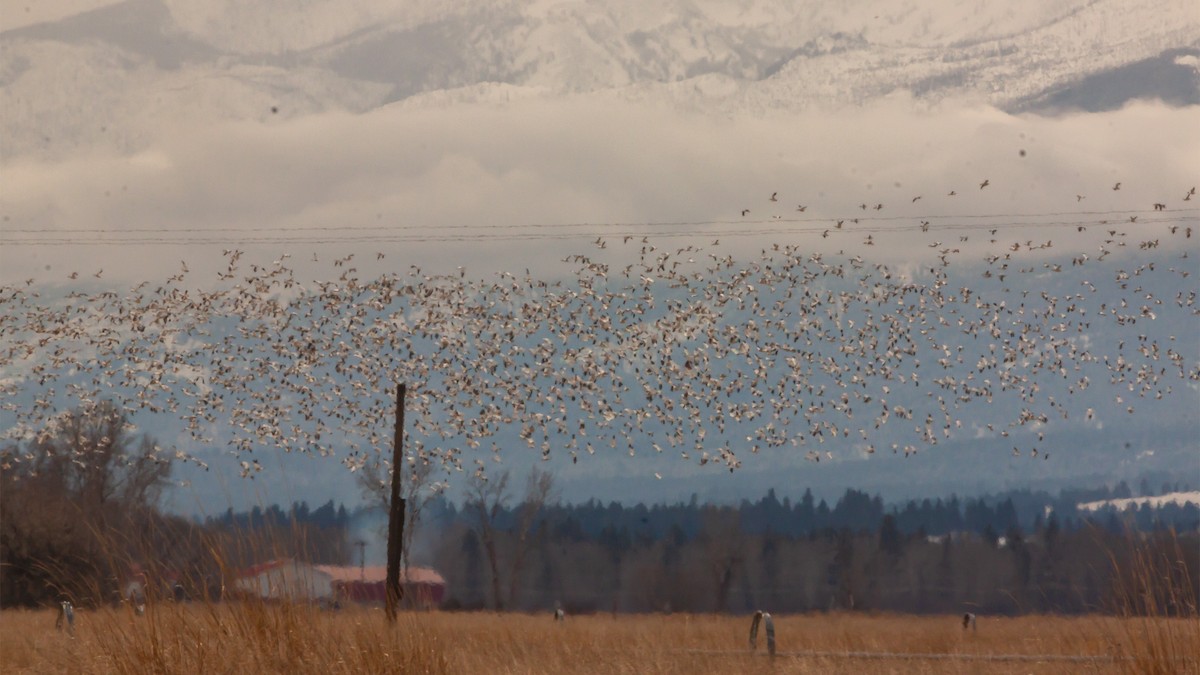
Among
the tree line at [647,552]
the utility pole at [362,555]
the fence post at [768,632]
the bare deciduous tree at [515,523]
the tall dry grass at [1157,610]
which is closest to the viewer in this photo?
the tall dry grass at [1157,610]

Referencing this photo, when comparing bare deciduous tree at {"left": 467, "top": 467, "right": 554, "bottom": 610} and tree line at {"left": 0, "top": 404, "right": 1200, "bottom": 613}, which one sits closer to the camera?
tree line at {"left": 0, "top": 404, "right": 1200, "bottom": 613}

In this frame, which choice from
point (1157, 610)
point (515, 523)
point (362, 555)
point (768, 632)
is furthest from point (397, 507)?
point (515, 523)

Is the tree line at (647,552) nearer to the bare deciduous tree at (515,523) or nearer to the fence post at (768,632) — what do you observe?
the bare deciduous tree at (515,523)

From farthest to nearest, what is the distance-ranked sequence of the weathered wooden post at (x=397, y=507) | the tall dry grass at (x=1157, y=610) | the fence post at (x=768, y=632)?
the weathered wooden post at (x=397, y=507) < the fence post at (x=768, y=632) < the tall dry grass at (x=1157, y=610)

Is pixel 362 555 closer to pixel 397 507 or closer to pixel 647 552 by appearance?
pixel 397 507

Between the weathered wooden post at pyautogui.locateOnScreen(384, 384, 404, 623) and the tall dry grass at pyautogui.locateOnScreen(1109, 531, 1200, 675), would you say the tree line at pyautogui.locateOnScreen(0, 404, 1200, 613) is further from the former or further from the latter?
the tall dry grass at pyautogui.locateOnScreen(1109, 531, 1200, 675)

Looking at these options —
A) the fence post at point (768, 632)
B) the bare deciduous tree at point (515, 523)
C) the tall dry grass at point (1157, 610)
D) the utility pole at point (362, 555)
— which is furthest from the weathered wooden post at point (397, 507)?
the bare deciduous tree at point (515, 523)

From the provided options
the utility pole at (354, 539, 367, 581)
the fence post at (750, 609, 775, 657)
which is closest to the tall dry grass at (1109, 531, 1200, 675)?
the utility pole at (354, 539, 367, 581)

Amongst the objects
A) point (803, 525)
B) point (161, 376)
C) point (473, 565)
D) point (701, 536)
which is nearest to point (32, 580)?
point (161, 376)

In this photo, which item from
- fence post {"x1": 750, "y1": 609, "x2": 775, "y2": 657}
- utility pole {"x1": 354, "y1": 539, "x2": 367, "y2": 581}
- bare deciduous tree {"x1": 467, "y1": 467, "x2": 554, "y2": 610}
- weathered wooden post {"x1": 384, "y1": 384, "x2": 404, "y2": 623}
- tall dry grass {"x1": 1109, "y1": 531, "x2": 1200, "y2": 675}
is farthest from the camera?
bare deciduous tree {"x1": 467, "y1": 467, "x2": 554, "y2": 610}

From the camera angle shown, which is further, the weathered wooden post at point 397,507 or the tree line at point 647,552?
the tree line at point 647,552

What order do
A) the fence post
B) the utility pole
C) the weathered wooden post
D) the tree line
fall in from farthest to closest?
the tree line → the weathered wooden post → the fence post → the utility pole

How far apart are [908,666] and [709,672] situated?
12.8 feet

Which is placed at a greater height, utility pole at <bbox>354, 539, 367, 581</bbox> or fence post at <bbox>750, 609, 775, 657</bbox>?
utility pole at <bbox>354, 539, 367, 581</bbox>
